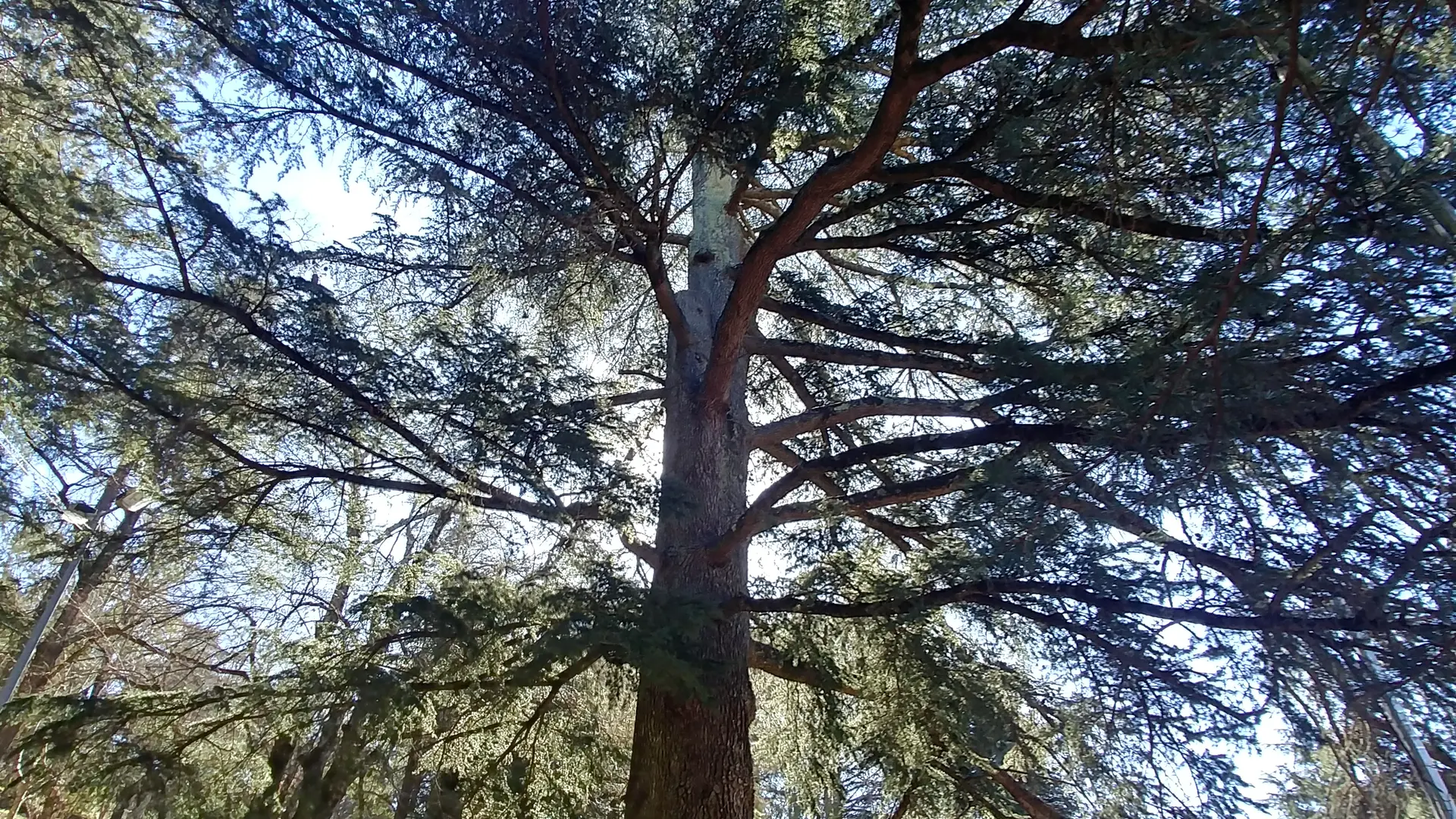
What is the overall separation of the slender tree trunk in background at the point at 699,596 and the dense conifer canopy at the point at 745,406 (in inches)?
1.9

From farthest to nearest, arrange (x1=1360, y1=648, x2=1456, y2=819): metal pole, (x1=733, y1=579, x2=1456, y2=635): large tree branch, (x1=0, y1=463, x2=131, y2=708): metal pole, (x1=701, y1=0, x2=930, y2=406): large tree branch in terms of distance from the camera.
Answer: (x1=0, y1=463, x2=131, y2=708): metal pole
(x1=701, y1=0, x2=930, y2=406): large tree branch
(x1=733, y1=579, x2=1456, y2=635): large tree branch
(x1=1360, y1=648, x2=1456, y2=819): metal pole

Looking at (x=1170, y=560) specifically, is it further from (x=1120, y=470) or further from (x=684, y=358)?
(x=684, y=358)

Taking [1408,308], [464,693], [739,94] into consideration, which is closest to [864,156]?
[739,94]

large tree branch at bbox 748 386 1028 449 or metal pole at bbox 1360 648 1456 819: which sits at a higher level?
large tree branch at bbox 748 386 1028 449

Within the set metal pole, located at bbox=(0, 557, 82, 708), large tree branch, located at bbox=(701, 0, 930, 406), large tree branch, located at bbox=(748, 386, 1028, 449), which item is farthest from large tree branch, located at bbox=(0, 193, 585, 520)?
metal pole, located at bbox=(0, 557, 82, 708)

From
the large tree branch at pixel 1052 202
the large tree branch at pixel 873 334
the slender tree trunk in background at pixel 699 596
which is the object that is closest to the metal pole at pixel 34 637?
the slender tree trunk in background at pixel 699 596

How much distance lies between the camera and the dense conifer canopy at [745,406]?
2.92 m

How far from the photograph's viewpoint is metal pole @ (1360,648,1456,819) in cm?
251

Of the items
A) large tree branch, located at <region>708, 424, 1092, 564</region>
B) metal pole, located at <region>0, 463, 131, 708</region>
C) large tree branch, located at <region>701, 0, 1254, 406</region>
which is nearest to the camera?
large tree branch, located at <region>701, 0, 1254, 406</region>

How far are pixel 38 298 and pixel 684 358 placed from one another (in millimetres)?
3456

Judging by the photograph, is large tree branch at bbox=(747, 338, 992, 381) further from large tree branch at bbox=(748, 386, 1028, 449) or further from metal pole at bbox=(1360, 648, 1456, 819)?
metal pole at bbox=(1360, 648, 1456, 819)

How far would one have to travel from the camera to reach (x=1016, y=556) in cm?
350

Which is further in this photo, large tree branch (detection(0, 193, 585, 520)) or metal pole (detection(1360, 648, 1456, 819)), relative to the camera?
large tree branch (detection(0, 193, 585, 520))

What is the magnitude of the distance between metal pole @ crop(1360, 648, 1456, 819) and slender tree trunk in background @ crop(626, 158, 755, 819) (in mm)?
2341
